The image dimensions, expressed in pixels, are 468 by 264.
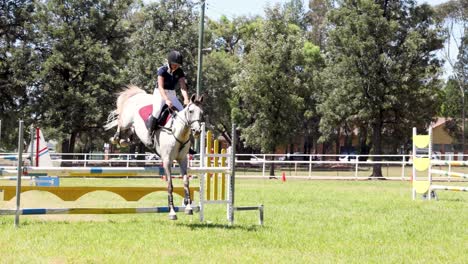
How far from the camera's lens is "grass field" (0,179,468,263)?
6992mm

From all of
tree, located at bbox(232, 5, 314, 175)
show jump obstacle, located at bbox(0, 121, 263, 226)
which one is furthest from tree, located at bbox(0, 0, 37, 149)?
show jump obstacle, located at bbox(0, 121, 263, 226)

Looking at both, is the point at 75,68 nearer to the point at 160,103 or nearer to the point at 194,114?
the point at 160,103

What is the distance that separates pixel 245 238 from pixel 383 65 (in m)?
32.1

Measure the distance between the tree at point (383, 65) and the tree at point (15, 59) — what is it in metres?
19.6

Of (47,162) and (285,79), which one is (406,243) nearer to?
(47,162)

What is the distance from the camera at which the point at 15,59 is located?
3834cm

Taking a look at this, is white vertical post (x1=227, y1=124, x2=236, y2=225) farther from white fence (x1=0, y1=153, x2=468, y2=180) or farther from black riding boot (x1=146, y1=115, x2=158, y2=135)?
white fence (x1=0, y1=153, x2=468, y2=180)

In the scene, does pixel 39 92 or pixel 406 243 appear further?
pixel 39 92

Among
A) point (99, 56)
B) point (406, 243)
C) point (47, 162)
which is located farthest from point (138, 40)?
point (406, 243)

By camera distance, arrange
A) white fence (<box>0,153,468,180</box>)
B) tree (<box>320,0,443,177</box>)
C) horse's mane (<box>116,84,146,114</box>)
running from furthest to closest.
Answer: tree (<box>320,0,443,177</box>)
white fence (<box>0,153,468,180</box>)
horse's mane (<box>116,84,146,114</box>)

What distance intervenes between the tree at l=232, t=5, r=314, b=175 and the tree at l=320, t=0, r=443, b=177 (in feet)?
8.29

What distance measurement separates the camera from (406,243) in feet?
27.8

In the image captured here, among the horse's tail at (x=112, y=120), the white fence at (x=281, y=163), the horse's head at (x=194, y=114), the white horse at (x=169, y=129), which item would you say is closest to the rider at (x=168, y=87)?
the white horse at (x=169, y=129)

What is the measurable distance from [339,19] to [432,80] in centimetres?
726
